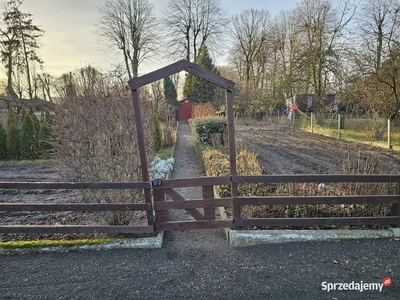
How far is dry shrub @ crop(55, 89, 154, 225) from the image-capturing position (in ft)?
14.7

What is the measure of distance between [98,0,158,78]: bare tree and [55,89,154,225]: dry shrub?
20.0 meters

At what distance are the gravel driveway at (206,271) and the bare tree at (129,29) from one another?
22.9 meters

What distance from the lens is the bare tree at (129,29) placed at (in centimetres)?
2388

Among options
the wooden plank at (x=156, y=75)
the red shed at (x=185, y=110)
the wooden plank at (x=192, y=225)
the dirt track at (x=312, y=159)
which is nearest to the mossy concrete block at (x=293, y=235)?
the wooden plank at (x=192, y=225)

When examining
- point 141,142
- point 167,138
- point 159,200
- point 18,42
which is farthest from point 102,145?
point 18,42

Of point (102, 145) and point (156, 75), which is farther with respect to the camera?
point (102, 145)

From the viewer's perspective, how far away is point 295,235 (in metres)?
3.53

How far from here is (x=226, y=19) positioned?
2853cm

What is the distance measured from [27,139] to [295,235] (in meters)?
12.9

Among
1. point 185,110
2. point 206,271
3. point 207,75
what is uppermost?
point 185,110

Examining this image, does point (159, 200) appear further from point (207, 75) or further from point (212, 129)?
point (212, 129)

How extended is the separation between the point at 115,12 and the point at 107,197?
2521cm

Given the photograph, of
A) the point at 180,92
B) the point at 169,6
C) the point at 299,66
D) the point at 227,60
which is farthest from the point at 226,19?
the point at 299,66

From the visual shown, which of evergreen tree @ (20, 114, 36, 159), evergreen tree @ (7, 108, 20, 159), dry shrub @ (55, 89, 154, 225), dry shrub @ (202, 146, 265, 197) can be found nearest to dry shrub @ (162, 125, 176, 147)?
evergreen tree @ (20, 114, 36, 159)
